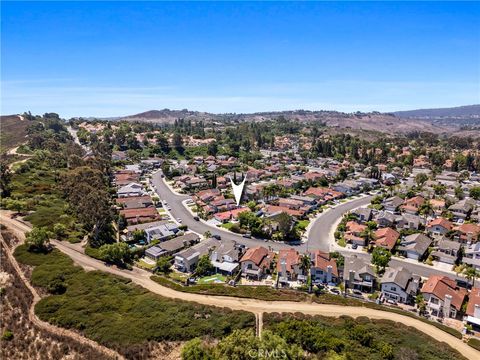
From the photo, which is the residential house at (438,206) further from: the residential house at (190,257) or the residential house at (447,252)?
the residential house at (190,257)

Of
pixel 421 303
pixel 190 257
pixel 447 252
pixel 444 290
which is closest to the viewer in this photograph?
pixel 421 303

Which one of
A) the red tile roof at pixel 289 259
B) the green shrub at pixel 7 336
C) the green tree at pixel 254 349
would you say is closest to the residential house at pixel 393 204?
the red tile roof at pixel 289 259

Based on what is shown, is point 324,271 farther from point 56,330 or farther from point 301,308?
point 56,330

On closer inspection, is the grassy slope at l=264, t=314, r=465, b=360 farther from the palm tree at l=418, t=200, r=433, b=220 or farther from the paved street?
the palm tree at l=418, t=200, r=433, b=220

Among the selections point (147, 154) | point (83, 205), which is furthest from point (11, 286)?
point (147, 154)

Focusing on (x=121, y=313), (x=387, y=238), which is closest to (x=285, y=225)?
(x=387, y=238)

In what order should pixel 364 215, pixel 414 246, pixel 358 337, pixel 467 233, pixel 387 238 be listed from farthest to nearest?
pixel 364 215 < pixel 467 233 < pixel 387 238 < pixel 414 246 < pixel 358 337
